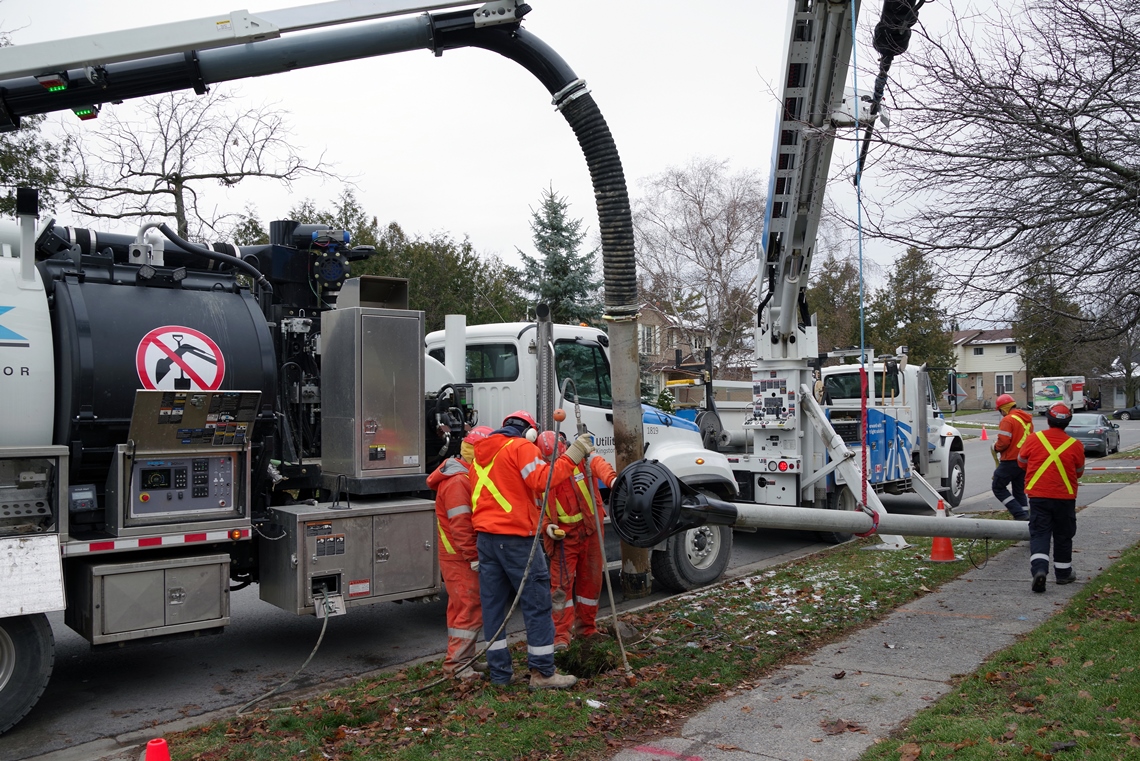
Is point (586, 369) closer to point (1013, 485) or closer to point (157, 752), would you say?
point (157, 752)

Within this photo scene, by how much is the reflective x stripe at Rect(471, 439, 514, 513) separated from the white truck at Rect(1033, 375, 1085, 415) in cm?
5067

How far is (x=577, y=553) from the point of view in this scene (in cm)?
719

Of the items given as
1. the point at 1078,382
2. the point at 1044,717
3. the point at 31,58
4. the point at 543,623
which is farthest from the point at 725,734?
the point at 1078,382

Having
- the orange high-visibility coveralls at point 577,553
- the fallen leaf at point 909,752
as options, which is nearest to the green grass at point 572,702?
the orange high-visibility coveralls at point 577,553

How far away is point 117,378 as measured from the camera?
6.41 metres

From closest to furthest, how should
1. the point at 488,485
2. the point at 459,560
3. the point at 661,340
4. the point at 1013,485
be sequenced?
the point at 488,485
the point at 459,560
the point at 1013,485
the point at 661,340

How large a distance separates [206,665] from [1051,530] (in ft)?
25.7

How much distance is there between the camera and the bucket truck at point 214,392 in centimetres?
615

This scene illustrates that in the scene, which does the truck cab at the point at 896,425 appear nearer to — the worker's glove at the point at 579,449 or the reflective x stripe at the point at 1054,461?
the reflective x stripe at the point at 1054,461

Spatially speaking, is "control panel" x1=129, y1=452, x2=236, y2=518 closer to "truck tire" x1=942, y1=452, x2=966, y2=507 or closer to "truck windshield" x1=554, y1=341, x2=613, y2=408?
"truck windshield" x1=554, y1=341, x2=613, y2=408

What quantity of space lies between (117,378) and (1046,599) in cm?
807

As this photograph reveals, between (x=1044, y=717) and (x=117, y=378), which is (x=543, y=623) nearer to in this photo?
(x=1044, y=717)

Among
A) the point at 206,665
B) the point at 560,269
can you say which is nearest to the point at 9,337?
the point at 206,665

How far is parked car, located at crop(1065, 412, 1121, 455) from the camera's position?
97.6ft
